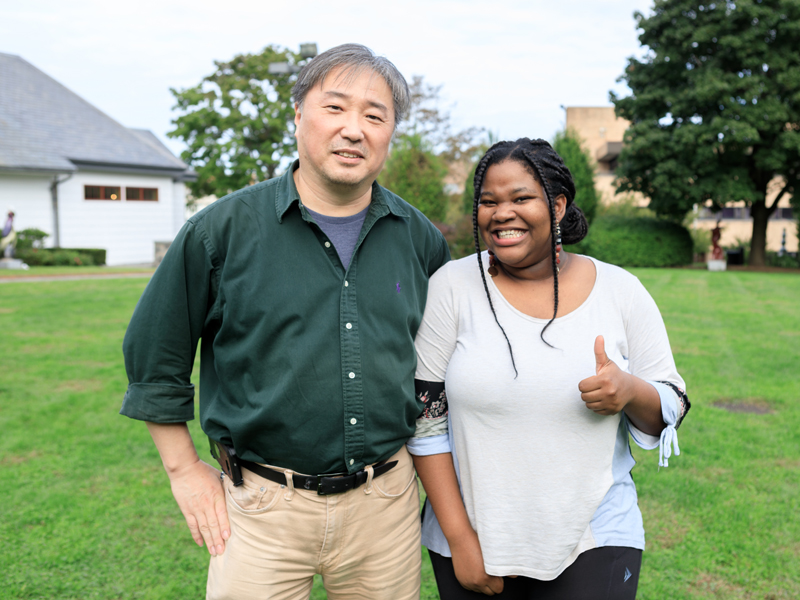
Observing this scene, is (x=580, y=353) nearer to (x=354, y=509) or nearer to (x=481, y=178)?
(x=481, y=178)

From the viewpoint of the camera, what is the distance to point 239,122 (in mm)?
31250

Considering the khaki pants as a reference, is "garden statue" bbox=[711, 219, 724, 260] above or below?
above

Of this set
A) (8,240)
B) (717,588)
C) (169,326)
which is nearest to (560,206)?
(169,326)

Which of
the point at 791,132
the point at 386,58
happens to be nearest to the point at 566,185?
the point at 386,58

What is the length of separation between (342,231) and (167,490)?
11.1 ft

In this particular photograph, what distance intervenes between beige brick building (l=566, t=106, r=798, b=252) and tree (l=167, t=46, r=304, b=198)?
21.0m

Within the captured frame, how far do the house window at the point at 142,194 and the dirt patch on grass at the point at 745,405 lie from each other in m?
31.1

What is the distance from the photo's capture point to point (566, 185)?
229 centimetres

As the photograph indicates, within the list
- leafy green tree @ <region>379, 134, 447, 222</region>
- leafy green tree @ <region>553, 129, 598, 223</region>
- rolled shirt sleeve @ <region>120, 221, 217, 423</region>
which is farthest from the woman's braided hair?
leafy green tree @ <region>553, 129, 598, 223</region>

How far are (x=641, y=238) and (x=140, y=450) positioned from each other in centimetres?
2462

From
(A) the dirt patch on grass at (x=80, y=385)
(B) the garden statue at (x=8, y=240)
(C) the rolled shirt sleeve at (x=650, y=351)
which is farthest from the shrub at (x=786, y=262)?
(B) the garden statue at (x=8, y=240)

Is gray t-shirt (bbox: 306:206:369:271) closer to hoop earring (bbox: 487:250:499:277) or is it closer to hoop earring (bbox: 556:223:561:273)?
hoop earring (bbox: 487:250:499:277)

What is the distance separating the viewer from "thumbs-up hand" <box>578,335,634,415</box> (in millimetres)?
1917

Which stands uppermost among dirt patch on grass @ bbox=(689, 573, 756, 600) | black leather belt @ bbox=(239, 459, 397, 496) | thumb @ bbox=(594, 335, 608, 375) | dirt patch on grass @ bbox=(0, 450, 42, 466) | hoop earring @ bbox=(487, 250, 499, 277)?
hoop earring @ bbox=(487, 250, 499, 277)
